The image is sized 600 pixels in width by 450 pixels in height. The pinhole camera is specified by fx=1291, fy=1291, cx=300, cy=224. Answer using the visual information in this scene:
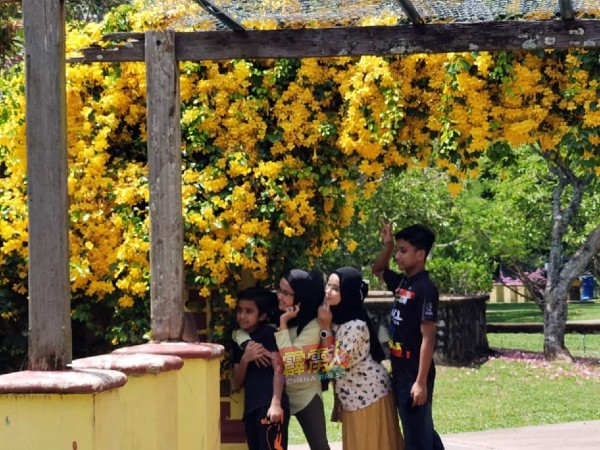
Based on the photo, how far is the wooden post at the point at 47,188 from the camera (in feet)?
17.6

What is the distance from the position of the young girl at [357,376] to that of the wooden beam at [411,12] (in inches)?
62.0

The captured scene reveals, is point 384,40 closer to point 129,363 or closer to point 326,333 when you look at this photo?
point 326,333

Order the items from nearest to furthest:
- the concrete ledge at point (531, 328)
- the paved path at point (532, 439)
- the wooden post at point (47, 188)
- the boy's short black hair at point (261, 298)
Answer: the wooden post at point (47, 188), the boy's short black hair at point (261, 298), the paved path at point (532, 439), the concrete ledge at point (531, 328)

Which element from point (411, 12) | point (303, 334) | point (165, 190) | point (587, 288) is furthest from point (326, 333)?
point (587, 288)

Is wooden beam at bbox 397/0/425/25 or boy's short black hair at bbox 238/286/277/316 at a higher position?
wooden beam at bbox 397/0/425/25

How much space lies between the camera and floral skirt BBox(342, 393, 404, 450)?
26.0 ft

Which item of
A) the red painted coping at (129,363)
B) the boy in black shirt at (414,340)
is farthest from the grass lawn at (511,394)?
the red painted coping at (129,363)

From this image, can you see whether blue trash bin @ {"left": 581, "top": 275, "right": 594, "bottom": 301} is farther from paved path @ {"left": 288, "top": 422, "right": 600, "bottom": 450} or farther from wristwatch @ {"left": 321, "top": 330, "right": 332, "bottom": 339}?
wristwatch @ {"left": 321, "top": 330, "right": 332, "bottom": 339}

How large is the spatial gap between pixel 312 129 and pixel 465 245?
17142mm

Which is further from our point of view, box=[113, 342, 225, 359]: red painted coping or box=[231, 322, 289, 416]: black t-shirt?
box=[231, 322, 289, 416]: black t-shirt

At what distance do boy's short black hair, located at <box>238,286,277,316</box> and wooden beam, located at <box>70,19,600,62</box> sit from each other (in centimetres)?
150

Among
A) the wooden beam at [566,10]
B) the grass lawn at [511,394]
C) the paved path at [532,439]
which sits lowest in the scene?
the grass lawn at [511,394]

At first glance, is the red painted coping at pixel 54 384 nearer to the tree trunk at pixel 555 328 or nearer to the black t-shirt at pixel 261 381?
the black t-shirt at pixel 261 381

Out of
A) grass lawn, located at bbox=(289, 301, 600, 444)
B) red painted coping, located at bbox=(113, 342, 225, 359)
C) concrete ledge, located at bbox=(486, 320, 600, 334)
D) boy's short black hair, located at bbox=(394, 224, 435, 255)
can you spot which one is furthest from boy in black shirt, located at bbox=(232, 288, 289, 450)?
concrete ledge, located at bbox=(486, 320, 600, 334)
